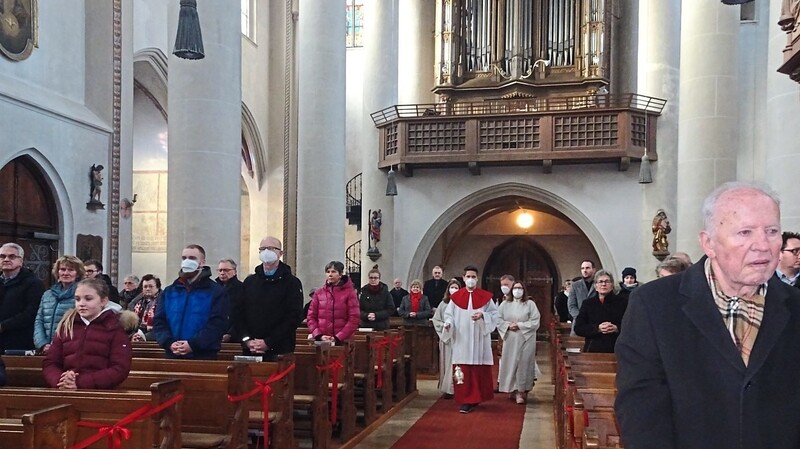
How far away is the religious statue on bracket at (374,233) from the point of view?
61.3 feet

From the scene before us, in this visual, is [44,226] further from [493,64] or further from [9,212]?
[493,64]

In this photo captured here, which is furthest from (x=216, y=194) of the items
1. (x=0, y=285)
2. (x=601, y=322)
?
(x=601, y=322)

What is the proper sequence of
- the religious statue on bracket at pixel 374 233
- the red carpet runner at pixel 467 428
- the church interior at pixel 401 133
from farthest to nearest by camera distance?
the religious statue on bracket at pixel 374 233, the church interior at pixel 401 133, the red carpet runner at pixel 467 428

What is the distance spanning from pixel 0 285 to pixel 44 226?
6.78 metres

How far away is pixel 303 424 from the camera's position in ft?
25.4

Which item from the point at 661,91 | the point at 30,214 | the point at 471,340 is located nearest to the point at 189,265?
the point at 471,340

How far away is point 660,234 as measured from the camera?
1733 cm

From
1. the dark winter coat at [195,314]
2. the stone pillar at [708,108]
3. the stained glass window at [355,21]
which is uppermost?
the stained glass window at [355,21]

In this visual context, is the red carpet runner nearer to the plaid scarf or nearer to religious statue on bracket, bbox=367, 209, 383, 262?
the plaid scarf

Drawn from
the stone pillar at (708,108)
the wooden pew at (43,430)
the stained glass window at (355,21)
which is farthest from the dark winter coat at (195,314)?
the stained glass window at (355,21)

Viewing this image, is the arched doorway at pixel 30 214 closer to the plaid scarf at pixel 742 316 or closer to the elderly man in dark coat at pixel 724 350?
the elderly man in dark coat at pixel 724 350

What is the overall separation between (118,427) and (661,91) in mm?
16086

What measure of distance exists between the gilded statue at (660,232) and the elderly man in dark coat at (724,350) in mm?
15531

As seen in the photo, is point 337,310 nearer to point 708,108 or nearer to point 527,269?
point 708,108
